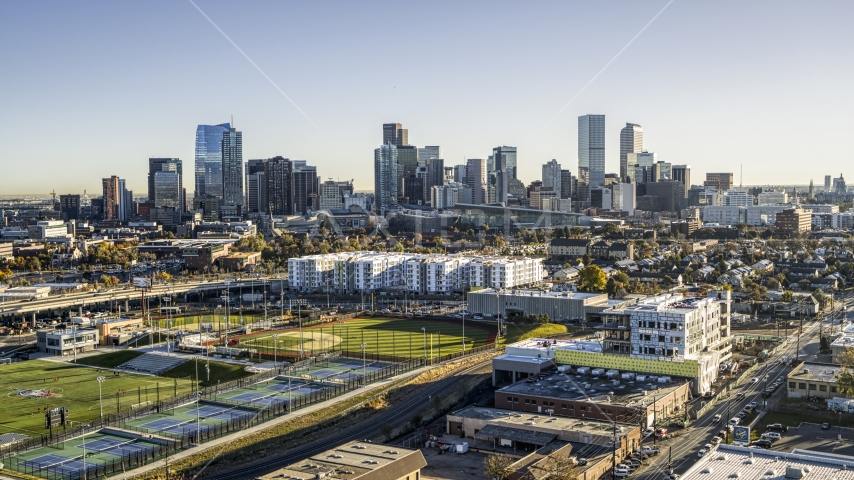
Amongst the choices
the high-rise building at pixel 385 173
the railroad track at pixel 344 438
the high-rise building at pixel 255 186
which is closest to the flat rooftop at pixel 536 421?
the railroad track at pixel 344 438

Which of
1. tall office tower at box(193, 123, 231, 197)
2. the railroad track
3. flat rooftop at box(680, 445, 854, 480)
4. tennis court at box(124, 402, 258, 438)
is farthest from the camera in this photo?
tall office tower at box(193, 123, 231, 197)

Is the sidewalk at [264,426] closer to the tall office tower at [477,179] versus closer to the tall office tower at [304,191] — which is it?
the tall office tower at [304,191]

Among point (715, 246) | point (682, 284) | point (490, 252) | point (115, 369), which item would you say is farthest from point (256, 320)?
point (715, 246)

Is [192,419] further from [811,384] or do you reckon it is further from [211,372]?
[811,384]

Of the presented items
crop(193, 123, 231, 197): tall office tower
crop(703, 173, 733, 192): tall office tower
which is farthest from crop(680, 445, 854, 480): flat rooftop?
crop(703, 173, 733, 192): tall office tower

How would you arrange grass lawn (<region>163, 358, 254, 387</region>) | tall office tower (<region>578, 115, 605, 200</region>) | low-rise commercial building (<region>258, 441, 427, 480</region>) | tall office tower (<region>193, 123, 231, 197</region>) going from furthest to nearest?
1. tall office tower (<region>578, 115, 605, 200</region>)
2. tall office tower (<region>193, 123, 231, 197</region>)
3. grass lawn (<region>163, 358, 254, 387</region>)
4. low-rise commercial building (<region>258, 441, 427, 480</region>)

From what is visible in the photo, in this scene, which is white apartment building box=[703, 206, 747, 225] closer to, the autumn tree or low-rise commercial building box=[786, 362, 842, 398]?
the autumn tree

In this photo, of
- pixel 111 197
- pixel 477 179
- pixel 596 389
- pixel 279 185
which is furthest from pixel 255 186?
pixel 596 389
